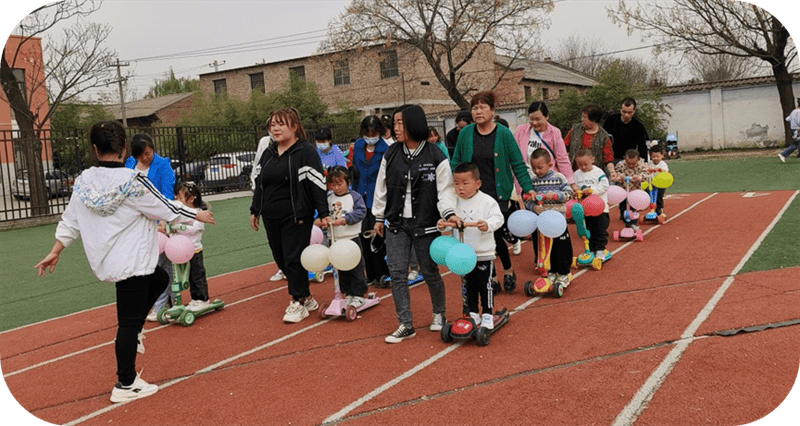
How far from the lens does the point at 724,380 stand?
165 inches

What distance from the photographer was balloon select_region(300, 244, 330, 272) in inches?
246

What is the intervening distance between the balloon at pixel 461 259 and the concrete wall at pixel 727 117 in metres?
30.6

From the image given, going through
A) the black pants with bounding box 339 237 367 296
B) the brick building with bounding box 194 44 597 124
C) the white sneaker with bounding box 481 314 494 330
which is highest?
the brick building with bounding box 194 44 597 124

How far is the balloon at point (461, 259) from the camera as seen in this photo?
5.08 m

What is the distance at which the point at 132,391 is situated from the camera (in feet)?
15.6

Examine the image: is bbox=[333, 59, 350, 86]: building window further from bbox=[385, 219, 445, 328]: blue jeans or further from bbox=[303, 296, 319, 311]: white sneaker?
bbox=[385, 219, 445, 328]: blue jeans

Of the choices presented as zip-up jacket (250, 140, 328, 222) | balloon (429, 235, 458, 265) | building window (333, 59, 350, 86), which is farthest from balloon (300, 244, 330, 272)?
building window (333, 59, 350, 86)

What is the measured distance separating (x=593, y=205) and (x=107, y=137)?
223 inches

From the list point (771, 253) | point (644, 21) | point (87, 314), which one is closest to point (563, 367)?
point (771, 253)

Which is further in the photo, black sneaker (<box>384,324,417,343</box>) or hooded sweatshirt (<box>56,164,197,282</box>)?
black sneaker (<box>384,324,417,343</box>)

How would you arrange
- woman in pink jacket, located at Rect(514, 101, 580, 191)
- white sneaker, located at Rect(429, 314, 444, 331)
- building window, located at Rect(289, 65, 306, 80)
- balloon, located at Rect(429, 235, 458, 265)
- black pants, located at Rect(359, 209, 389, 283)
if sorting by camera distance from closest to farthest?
balloon, located at Rect(429, 235, 458, 265), white sneaker, located at Rect(429, 314, 444, 331), woman in pink jacket, located at Rect(514, 101, 580, 191), black pants, located at Rect(359, 209, 389, 283), building window, located at Rect(289, 65, 306, 80)

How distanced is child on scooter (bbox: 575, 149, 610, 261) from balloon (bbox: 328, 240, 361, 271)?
3501 millimetres

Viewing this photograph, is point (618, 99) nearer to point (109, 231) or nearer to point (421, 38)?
point (421, 38)

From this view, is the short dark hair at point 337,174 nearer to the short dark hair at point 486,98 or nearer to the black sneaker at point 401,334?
the short dark hair at point 486,98
